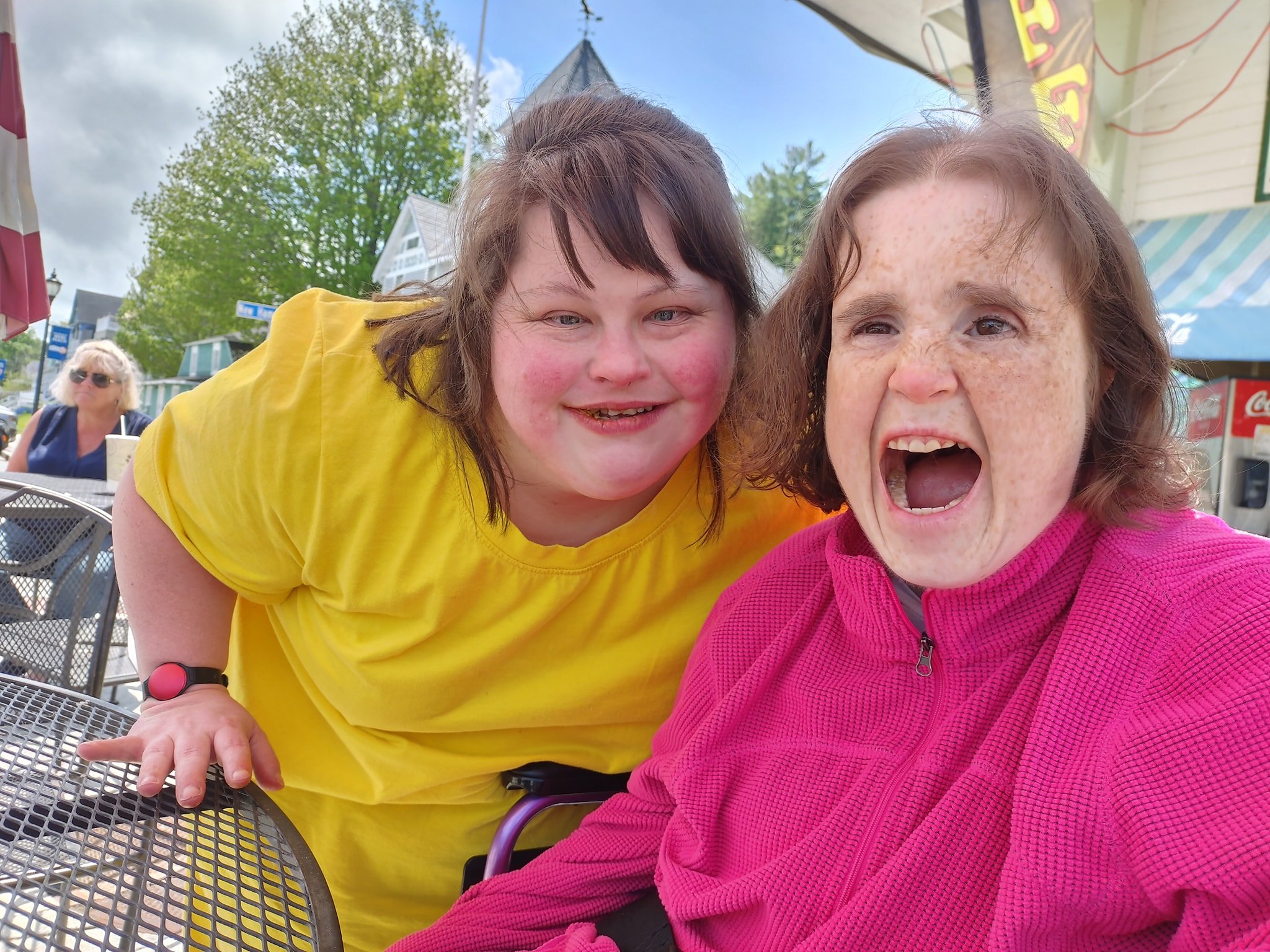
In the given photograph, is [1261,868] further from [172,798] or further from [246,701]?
[246,701]

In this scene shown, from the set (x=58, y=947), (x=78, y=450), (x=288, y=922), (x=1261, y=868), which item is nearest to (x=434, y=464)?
(x=288, y=922)

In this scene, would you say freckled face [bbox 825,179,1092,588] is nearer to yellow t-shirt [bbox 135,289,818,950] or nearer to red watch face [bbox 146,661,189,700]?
yellow t-shirt [bbox 135,289,818,950]

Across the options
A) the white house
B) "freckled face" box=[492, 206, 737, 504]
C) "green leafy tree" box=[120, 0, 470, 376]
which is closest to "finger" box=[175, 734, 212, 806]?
"freckled face" box=[492, 206, 737, 504]

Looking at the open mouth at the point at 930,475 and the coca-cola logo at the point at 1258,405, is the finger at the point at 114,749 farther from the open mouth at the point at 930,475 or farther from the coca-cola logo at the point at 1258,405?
the coca-cola logo at the point at 1258,405

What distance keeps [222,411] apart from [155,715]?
0.53 m

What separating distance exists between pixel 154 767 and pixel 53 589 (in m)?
1.25

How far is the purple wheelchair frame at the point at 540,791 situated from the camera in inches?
59.2

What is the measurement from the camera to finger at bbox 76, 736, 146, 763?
1.24m

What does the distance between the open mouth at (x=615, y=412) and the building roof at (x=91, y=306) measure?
6910 centimetres

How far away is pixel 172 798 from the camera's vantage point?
130 centimetres

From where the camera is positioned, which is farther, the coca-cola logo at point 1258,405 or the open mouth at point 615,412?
the coca-cola logo at point 1258,405

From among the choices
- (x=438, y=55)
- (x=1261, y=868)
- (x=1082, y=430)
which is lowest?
(x=1261, y=868)

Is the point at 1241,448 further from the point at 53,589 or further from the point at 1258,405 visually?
the point at 53,589

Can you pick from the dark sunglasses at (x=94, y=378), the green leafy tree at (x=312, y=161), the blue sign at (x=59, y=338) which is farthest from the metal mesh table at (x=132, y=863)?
the blue sign at (x=59, y=338)
